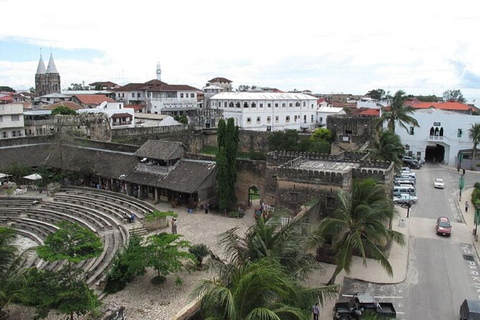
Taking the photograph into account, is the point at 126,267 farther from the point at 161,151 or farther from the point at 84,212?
the point at 161,151

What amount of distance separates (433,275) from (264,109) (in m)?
51.4

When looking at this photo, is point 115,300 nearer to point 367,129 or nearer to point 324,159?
point 324,159

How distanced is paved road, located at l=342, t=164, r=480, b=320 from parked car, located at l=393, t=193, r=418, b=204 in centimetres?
150

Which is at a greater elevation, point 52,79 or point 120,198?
point 52,79

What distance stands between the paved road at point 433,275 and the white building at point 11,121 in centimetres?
4282

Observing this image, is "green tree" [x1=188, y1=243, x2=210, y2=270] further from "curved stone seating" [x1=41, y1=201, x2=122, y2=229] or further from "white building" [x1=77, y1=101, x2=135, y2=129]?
"white building" [x1=77, y1=101, x2=135, y2=129]

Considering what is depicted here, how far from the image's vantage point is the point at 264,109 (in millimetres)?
70250

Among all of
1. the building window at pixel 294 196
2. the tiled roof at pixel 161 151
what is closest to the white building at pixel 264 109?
the tiled roof at pixel 161 151

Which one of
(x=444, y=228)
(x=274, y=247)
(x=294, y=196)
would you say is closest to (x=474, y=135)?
(x=444, y=228)

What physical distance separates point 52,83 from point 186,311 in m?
91.7

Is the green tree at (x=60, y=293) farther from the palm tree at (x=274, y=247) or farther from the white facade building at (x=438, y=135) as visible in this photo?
the white facade building at (x=438, y=135)

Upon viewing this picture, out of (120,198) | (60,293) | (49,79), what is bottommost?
(120,198)

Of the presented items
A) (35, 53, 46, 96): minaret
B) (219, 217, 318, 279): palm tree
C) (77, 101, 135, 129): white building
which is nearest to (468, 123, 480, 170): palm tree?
(219, 217, 318, 279): palm tree

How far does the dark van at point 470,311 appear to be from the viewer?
1579 centimetres
